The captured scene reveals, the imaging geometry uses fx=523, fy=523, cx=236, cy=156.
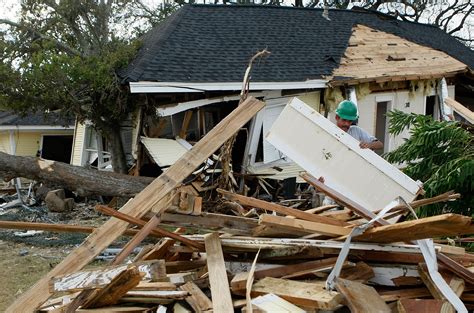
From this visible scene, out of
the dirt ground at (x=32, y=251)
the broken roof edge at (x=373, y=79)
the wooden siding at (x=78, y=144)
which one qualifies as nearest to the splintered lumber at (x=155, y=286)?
the dirt ground at (x=32, y=251)

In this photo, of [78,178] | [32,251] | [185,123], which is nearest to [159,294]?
[32,251]

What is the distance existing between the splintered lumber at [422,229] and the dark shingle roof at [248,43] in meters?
8.25

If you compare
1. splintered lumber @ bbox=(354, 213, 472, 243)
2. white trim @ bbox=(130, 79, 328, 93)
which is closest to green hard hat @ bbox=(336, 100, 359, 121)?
splintered lumber @ bbox=(354, 213, 472, 243)

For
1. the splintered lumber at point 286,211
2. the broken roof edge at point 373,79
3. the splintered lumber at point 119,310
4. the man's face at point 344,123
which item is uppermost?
the broken roof edge at point 373,79

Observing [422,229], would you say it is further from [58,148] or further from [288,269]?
[58,148]

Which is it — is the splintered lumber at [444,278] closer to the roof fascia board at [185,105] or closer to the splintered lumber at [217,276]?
the splintered lumber at [217,276]

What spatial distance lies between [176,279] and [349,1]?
31746 millimetres

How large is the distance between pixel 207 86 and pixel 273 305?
8.60 meters

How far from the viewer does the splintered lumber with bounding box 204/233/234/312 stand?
253 centimetres

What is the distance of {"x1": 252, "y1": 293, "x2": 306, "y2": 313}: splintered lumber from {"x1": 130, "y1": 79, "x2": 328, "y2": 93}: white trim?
26.8 feet

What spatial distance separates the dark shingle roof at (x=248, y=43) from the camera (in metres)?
11.4

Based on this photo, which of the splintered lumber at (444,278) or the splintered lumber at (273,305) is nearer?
the splintered lumber at (273,305)

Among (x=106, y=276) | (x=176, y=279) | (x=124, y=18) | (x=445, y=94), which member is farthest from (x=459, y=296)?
(x=124, y=18)

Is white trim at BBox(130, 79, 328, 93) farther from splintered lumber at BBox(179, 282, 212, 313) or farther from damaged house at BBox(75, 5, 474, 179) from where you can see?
splintered lumber at BBox(179, 282, 212, 313)
